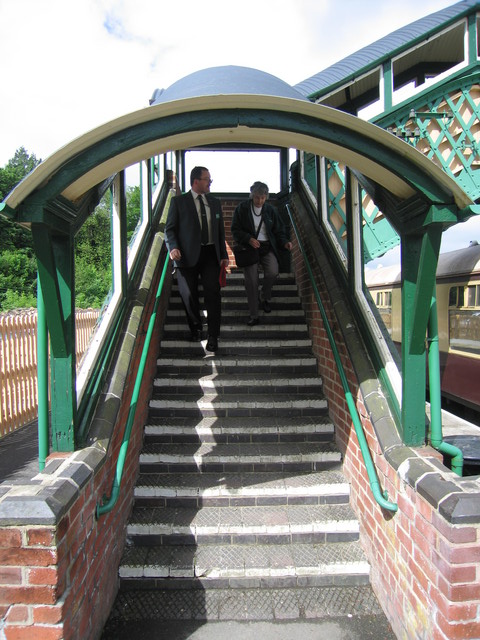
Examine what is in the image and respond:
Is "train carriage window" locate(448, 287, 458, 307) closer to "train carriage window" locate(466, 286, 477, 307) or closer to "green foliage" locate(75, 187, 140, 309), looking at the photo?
"train carriage window" locate(466, 286, 477, 307)

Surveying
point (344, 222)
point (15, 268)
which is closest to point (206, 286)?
point (344, 222)

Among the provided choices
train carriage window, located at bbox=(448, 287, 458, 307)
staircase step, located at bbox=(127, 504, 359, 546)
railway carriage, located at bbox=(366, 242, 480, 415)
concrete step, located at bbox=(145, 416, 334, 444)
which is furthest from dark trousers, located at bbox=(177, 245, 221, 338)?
train carriage window, located at bbox=(448, 287, 458, 307)

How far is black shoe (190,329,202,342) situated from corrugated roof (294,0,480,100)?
310cm

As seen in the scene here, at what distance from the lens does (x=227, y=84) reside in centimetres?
207

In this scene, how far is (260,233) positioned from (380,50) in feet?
9.98

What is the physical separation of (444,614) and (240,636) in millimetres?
1112

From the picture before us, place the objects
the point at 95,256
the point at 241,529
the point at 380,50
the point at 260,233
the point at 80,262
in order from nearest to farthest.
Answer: the point at 241,529, the point at 260,233, the point at 380,50, the point at 80,262, the point at 95,256

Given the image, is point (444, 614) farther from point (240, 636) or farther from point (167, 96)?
point (167, 96)

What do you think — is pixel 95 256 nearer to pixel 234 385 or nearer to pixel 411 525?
pixel 234 385

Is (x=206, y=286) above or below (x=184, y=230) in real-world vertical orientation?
below

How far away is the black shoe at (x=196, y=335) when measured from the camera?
172 inches

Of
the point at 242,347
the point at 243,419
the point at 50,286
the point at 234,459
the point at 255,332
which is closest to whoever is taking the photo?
the point at 50,286

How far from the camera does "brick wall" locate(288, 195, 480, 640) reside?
1795 mm

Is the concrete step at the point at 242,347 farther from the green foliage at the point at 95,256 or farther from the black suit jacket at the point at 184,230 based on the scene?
the green foliage at the point at 95,256
